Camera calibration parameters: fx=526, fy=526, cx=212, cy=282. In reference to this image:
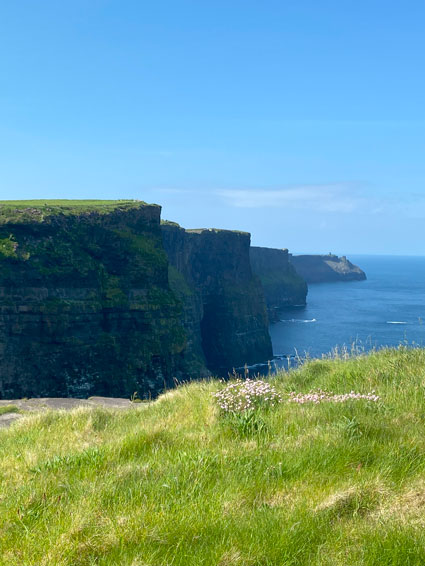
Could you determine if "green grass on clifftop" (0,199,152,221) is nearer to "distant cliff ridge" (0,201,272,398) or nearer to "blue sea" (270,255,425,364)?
"distant cliff ridge" (0,201,272,398)

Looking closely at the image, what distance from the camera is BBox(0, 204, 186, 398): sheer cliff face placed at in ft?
232

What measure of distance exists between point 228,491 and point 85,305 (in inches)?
2941

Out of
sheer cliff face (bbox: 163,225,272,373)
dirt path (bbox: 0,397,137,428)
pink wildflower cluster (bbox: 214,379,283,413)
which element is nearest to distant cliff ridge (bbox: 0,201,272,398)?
sheer cliff face (bbox: 163,225,272,373)

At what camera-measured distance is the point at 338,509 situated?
Answer: 15.3ft

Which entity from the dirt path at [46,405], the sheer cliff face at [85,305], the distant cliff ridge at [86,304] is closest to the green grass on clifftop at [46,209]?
the distant cliff ridge at [86,304]

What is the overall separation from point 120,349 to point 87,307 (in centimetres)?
839

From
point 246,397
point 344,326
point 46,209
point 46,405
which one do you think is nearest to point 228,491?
point 246,397

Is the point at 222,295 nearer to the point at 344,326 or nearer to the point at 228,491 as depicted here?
the point at 344,326

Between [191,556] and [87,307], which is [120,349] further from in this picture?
[191,556]

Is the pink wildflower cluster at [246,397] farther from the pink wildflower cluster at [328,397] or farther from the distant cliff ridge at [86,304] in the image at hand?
the distant cliff ridge at [86,304]

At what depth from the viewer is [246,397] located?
782 centimetres

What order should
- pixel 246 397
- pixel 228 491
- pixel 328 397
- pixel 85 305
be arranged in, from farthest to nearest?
pixel 85 305
pixel 328 397
pixel 246 397
pixel 228 491

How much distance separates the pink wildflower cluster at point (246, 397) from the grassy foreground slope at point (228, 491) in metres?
0.18

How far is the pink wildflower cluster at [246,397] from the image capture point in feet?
25.0
